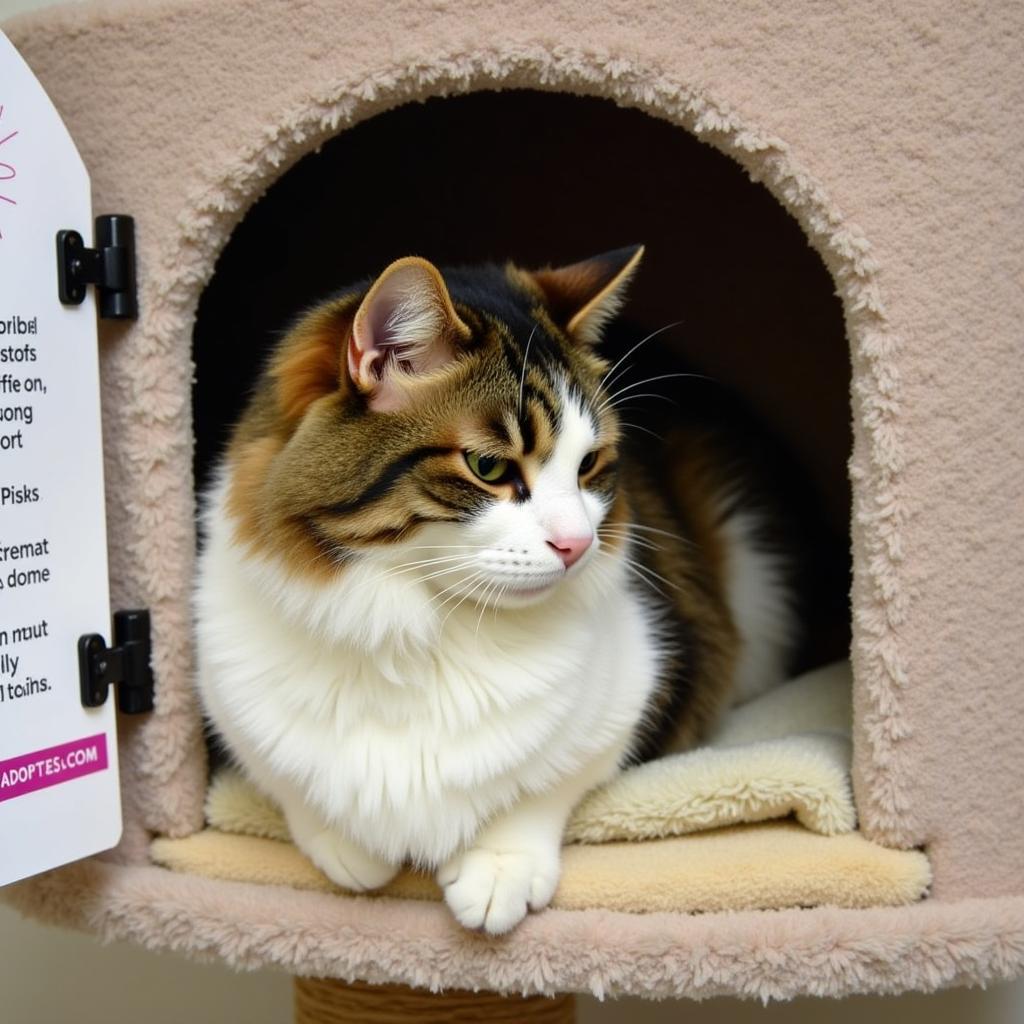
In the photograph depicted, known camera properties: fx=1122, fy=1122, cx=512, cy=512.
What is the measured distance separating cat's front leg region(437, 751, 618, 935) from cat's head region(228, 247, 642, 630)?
0.25 metres

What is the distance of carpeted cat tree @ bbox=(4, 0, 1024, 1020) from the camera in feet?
3.64

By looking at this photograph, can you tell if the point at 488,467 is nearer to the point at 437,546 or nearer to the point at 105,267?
the point at 437,546

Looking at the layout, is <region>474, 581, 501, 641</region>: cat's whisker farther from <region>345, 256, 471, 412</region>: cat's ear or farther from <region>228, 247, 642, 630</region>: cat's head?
<region>345, 256, 471, 412</region>: cat's ear

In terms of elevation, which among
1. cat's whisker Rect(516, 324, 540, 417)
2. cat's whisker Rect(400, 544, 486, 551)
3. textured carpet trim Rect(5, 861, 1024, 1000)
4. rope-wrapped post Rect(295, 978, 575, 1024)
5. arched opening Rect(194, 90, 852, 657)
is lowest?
rope-wrapped post Rect(295, 978, 575, 1024)

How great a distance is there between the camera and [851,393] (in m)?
1.20

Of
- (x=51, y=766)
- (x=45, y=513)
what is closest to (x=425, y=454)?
(x=45, y=513)

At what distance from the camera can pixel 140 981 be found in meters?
1.90

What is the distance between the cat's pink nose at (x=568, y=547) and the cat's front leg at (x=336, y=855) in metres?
0.39

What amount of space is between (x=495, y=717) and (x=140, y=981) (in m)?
1.16

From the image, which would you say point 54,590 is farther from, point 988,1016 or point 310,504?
point 988,1016

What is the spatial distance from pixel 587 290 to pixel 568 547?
1.04 ft

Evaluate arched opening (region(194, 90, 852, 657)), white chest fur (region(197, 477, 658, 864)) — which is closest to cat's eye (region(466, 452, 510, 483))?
white chest fur (region(197, 477, 658, 864))

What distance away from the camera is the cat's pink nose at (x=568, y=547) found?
0.98 metres

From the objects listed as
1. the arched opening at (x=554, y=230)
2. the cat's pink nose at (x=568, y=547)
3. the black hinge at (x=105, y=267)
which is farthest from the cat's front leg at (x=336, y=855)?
the arched opening at (x=554, y=230)
